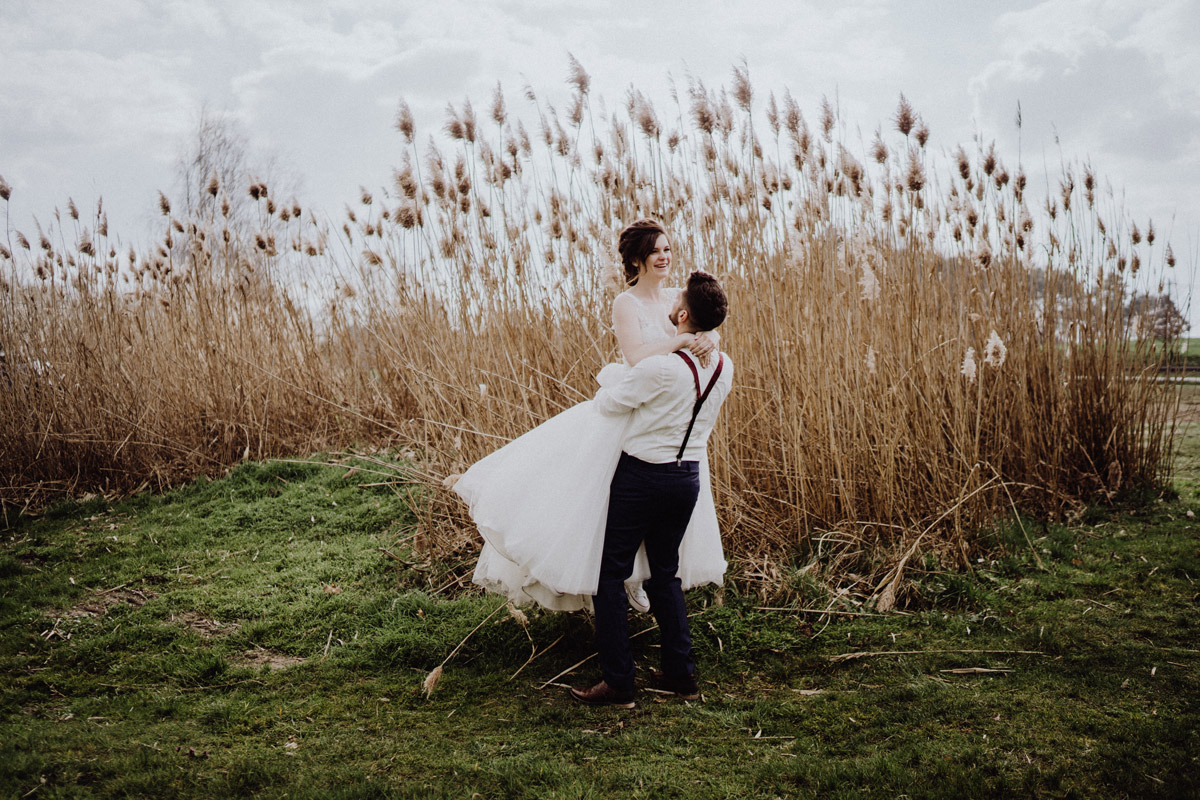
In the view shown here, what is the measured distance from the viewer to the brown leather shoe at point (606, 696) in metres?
2.84

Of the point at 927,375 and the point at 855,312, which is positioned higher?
the point at 855,312

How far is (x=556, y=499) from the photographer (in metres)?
2.67

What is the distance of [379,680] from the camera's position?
3.10 metres

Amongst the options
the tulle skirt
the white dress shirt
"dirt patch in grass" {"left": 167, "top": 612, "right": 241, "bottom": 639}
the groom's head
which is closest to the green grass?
"dirt patch in grass" {"left": 167, "top": 612, "right": 241, "bottom": 639}

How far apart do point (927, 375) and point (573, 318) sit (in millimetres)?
1907

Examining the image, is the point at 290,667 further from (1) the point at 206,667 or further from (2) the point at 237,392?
(2) the point at 237,392

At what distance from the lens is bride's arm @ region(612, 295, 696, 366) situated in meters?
2.55

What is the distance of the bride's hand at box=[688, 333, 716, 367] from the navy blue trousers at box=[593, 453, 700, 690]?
14.6 inches

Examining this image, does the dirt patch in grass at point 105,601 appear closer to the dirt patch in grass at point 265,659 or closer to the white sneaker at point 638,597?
the dirt patch in grass at point 265,659

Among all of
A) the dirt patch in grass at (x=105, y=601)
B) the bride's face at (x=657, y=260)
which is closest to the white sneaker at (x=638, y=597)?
the bride's face at (x=657, y=260)

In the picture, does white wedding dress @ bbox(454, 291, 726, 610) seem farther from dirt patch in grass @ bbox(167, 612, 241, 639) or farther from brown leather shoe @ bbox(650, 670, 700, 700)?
dirt patch in grass @ bbox(167, 612, 241, 639)

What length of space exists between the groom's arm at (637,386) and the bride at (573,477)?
1.8 inches

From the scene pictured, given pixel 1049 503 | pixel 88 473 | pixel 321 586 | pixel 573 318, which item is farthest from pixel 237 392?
pixel 1049 503

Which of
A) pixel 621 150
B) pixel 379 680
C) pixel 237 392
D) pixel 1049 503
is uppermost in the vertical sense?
pixel 621 150
